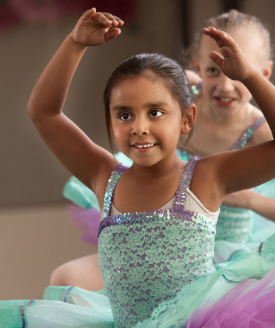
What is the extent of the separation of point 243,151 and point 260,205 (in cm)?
47

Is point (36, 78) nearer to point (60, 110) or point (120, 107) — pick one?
point (60, 110)

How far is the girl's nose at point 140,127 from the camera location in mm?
695

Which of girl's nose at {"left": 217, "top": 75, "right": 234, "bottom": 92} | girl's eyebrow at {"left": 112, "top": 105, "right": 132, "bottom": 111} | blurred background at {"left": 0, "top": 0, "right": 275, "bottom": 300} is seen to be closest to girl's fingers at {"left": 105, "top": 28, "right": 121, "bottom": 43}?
girl's eyebrow at {"left": 112, "top": 105, "right": 132, "bottom": 111}

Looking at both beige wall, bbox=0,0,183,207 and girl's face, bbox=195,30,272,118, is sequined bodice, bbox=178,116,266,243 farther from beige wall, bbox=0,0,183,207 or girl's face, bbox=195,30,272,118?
beige wall, bbox=0,0,183,207

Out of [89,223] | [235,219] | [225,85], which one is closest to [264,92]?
[225,85]

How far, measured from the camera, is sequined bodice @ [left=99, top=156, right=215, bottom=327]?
28.1 inches

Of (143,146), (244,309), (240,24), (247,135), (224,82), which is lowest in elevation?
(244,309)

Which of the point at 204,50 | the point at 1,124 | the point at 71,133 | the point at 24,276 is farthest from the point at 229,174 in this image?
the point at 1,124

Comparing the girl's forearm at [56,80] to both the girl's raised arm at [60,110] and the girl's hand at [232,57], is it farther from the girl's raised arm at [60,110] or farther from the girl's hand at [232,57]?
the girl's hand at [232,57]

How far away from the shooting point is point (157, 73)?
0.74 m

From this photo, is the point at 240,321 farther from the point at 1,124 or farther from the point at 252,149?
the point at 1,124

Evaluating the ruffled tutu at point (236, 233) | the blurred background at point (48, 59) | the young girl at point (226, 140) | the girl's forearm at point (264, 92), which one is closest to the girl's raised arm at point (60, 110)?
the girl's forearm at point (264, 92)

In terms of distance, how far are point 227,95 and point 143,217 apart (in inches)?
23.3

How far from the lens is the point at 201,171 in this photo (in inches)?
29.7
